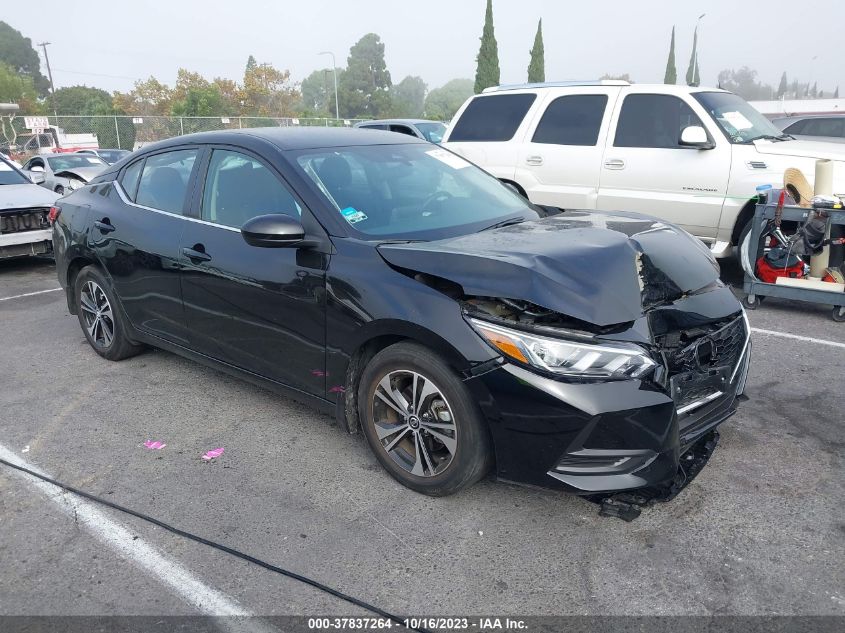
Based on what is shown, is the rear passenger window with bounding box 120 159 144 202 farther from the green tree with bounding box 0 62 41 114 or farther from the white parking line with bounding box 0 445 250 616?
the green tree with bounding box 0 62 41 114

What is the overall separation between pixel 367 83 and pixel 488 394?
423 ft

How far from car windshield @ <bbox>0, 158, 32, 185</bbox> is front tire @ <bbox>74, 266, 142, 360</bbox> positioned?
5509mm

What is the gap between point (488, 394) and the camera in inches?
114

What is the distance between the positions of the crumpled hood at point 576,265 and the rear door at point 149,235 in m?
1.73

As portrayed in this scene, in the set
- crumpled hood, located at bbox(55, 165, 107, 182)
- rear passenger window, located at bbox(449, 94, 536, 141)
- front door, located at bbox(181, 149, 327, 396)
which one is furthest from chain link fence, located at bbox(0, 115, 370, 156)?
front door, located at bbox(181, 149, 327, 396)

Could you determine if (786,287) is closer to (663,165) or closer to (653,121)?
(663,165)

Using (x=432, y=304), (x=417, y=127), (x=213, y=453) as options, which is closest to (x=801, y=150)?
(x=432, y=304)

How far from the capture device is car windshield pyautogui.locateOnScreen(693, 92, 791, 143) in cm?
712

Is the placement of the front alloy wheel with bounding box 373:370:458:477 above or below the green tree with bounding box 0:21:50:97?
below

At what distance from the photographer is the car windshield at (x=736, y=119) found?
7.12 meters

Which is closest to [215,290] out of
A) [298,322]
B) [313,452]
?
[298,322]

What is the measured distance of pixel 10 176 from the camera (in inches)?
389

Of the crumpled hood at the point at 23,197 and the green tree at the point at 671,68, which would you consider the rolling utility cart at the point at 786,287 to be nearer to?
the crumpled hood at the point at 23,197

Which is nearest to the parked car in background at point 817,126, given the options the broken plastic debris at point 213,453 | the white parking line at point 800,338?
the white parking line at point 800,338
